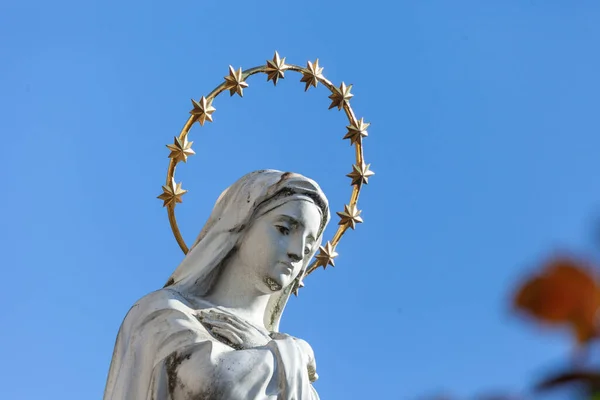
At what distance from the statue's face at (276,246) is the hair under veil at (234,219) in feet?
0.22

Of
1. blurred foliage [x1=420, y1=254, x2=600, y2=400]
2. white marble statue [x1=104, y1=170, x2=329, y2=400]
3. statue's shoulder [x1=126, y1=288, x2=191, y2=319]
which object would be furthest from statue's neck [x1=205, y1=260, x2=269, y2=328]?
blurred foliage [x1=420, y1=254, x2=600, y2=400]

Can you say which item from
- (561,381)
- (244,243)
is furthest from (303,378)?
(561,381)

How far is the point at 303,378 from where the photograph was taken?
529cm

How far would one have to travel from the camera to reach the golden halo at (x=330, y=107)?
6812 millimetres

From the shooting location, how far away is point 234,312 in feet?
19.0

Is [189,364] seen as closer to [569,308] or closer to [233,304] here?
[233,304]

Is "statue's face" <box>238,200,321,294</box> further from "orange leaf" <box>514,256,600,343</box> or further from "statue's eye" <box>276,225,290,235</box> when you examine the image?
"orange leaf" <box>514,256,600,343</box>

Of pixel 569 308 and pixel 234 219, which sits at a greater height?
pixel 234 219

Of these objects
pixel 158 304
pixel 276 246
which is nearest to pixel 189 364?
pixel 158 304

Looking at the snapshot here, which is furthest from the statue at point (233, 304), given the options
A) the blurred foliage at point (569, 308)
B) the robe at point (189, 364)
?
the blurred foliage at point (569, 308)

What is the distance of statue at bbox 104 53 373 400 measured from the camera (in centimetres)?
508

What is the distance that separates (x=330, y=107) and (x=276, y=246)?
6.50 feet

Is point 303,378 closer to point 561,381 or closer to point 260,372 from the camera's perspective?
point 260,372

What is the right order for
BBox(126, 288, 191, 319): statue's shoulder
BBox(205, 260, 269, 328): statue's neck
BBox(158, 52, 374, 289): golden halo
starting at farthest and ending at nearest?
BBox(158, 52, 374, 289): golden halo
BBox(205, 260, 269, 328): statue's neck
BBox(126, 288, 191, 319): statue's shoulder
